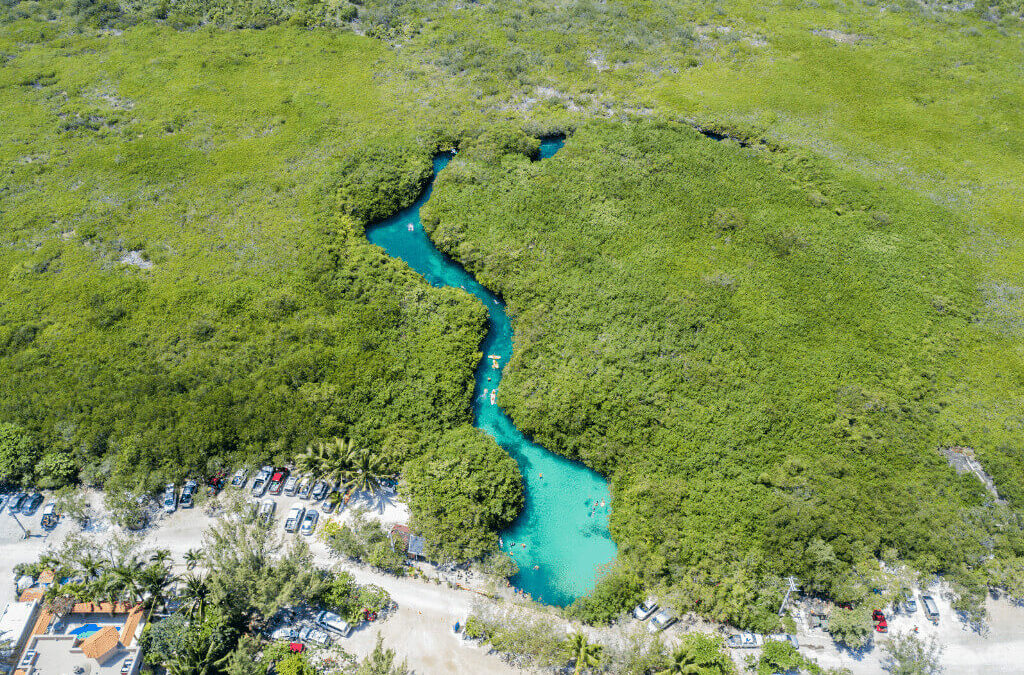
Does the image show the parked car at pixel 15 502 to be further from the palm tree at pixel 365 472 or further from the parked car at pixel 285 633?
the palm tree at pixel 365 472

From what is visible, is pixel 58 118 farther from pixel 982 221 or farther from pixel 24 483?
pixel 982 221

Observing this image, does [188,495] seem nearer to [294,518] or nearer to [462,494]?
[294,518]

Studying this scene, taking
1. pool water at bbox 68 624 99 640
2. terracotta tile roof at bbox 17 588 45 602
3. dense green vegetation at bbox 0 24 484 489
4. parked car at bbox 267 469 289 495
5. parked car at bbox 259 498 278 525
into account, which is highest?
dense green vegetation at bbox 0 24 484 489

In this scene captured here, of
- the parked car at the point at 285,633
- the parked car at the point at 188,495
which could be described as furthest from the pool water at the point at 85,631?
the parked car at the point at 285,633

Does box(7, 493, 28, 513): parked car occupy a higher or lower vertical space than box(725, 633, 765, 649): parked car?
lower

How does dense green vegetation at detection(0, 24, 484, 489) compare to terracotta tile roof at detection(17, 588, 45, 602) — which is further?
dense green vegetation at detection(0, 24, 484, 489)

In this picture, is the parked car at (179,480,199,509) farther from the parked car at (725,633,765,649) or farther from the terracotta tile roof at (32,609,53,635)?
the parked car at (725,633,765,649)

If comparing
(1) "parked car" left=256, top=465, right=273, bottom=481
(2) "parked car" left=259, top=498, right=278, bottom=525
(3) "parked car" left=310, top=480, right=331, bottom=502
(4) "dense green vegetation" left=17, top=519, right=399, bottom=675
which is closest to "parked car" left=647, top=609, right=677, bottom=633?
Answer: (4) "dense green vegetation" left=17, top=519, right=399, bottom=675

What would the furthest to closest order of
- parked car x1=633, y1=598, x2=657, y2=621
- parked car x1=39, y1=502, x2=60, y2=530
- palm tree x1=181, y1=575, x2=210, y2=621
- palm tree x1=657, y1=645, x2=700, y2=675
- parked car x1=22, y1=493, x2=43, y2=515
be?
parked car x1=22, y1=493, x2=43, y2=515 < parked car x1=39, y1=502, x2=60, y2=530 < parked car x1=633, y1=598, x2=657, y2=621 < palm tree x1=181, y1=575, x2=210, y2=621 < palm tree x1=657, y1=645, x2=700, y2=675
